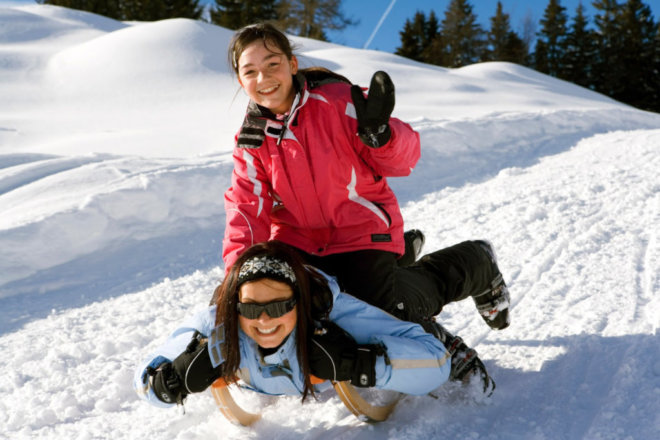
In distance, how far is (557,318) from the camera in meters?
2.72

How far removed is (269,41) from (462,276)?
1.28 m

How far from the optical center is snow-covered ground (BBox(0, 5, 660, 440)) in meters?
2.13

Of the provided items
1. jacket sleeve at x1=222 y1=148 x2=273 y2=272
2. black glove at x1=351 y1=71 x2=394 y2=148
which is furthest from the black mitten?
black glove at x1=351 y1=71 x2=394 y2=148

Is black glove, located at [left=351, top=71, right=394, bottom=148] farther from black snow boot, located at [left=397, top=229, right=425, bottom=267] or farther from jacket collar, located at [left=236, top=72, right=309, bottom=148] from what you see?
black snow boot, located at [left=397, top=229, right=425, bottom=267]

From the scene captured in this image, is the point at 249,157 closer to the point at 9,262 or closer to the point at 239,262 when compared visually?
the point at 239,262

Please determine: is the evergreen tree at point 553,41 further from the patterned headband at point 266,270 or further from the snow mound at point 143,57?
the patterned headband at point 266,270

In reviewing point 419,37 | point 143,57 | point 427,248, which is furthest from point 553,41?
Answer: point 427,248

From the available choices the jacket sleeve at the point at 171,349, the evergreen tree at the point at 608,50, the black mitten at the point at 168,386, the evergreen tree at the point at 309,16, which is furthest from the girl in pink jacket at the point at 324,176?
the evergreen tree at the point at 608,50

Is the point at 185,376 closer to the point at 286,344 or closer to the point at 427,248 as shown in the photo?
the point at 286,344

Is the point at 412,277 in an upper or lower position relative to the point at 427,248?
upper

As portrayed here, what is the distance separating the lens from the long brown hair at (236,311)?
1.92m

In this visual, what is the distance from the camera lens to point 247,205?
2.35 m

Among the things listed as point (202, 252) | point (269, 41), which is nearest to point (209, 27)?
point (202, 252)

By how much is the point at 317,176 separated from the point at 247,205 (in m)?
0.33
